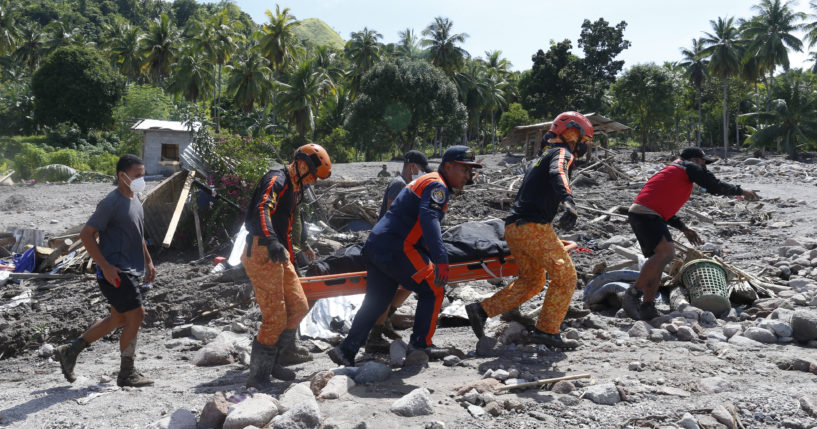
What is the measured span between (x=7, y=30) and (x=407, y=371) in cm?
6258

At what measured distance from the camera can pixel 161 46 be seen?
45.9 m

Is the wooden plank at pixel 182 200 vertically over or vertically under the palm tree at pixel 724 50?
under

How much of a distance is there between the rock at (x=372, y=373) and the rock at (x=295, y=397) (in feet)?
1.58

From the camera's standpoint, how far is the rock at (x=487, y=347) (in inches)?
184

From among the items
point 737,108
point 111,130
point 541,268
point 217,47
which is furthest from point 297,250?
point 737,108

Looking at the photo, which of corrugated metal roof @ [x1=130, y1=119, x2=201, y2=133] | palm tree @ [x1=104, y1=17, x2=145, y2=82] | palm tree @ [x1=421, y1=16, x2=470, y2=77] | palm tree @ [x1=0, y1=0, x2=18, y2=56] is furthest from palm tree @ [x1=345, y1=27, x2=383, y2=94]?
palm tree @ [x1=0, y1=0, x2=18, y2=56]

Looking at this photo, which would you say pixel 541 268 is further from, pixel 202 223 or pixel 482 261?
pixel 202 223

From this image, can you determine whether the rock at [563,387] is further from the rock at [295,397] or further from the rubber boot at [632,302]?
the rubber boot at [632,302]

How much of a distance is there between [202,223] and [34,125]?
4506cm

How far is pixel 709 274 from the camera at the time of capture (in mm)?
5691

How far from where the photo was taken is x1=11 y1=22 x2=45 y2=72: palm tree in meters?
58.7

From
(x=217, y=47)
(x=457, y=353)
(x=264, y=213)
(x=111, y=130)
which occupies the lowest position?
(x=457, y=353)

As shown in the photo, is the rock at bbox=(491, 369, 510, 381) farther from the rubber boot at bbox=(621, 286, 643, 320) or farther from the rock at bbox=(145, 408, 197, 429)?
the rubber boot at bbox=(621, 286, 643, 320)

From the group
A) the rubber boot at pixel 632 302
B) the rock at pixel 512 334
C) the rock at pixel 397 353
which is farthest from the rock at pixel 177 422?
the rubber boot at pixel 632 302
